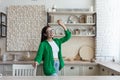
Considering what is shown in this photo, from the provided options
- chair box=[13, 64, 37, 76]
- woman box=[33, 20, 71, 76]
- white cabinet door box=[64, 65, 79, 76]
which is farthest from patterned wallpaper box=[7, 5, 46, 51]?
chair box=[13, 64, 37, 76]

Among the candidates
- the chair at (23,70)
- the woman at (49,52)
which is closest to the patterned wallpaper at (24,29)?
the woman at (49,52)

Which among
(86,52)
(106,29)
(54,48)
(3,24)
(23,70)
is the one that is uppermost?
(3,24)

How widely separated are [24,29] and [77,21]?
1.23 meters

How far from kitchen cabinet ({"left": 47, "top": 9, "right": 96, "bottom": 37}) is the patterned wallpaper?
279mm

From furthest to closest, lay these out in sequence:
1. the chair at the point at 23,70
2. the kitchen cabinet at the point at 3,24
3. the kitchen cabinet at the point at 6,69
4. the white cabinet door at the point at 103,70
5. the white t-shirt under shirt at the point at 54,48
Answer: the kitchen cabinet at the point at 3,24 < the kitchen cabinet at the point at 6,69 < the white cabinet door at the point at 103,70 < the white t-shirt under shirt at the point at 54,48 < the chair at the point at 23,70

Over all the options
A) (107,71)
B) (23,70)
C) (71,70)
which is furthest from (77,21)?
(23,70)

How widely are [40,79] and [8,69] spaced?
2.72 meters

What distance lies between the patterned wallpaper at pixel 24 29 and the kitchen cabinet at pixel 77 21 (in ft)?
0.91

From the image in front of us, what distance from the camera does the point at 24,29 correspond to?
5.44 m

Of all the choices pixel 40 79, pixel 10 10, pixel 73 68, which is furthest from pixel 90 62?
pixel 40 79

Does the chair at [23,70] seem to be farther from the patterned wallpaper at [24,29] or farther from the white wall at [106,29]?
the white wall at [106,29]

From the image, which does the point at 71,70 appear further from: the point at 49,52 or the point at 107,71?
the point at 49,52

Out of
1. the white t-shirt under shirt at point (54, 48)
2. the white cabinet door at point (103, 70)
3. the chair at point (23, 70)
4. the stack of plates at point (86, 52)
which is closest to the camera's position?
the chair at point (23, 70)

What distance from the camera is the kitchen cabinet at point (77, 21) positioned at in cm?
530
